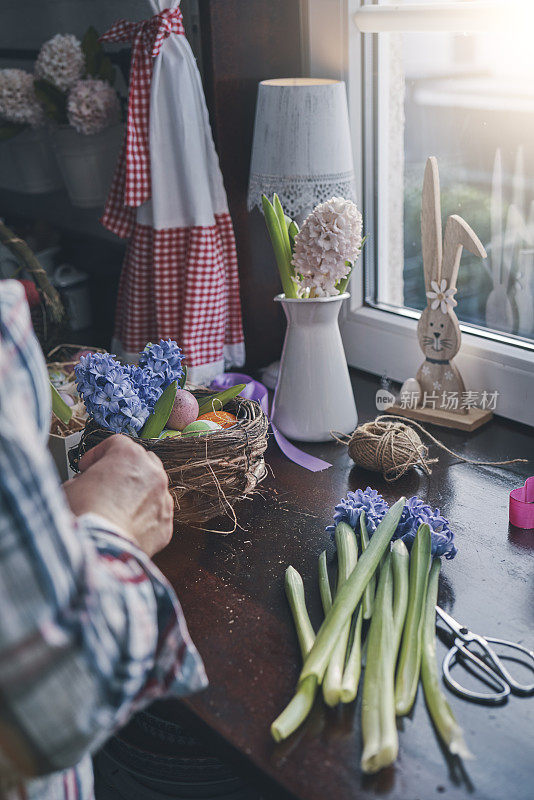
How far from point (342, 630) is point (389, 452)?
377mm

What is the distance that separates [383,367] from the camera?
5.04ft

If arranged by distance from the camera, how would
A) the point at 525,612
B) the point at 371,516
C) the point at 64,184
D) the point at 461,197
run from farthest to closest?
the point at 64,184
the point at 461,197
the point at 371,516
the point at 525,612

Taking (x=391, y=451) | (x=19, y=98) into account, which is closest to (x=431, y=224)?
(x=391, y=451)

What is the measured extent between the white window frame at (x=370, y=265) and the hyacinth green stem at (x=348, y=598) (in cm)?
44

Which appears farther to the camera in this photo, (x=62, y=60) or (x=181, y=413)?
(x=62, y=60)

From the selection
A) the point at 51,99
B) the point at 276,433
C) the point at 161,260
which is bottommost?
the point at 276,433

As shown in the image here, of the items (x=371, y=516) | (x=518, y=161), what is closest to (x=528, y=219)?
(x=518, y=161)

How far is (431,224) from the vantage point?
1.26 m

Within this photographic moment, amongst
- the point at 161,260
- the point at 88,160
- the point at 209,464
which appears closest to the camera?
the point at 209,464

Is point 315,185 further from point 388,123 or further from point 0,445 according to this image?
point 0,445

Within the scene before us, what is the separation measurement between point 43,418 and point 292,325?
0.76 metres

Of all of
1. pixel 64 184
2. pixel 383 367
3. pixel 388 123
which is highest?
pixel 388 123

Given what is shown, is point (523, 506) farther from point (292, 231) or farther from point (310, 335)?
point (292, 231)

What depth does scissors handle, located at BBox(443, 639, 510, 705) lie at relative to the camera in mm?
732
